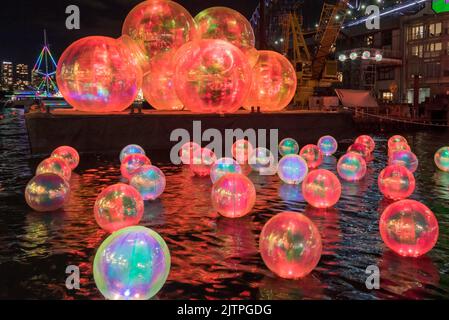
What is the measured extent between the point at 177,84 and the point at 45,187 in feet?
24.1

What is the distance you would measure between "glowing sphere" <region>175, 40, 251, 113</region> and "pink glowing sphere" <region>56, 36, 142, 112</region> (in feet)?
5.04

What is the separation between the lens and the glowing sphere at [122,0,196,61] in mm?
14797

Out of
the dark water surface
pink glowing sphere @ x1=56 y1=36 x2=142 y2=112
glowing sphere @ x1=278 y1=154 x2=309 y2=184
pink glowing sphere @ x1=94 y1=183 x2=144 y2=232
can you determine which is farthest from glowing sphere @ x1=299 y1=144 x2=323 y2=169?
pink glowing sphere @ x1=94 y1=183 x2=144 y2=232

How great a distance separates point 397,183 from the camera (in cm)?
841

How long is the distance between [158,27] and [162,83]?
2216 mm

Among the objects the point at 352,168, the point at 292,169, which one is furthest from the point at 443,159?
the point at 292,169

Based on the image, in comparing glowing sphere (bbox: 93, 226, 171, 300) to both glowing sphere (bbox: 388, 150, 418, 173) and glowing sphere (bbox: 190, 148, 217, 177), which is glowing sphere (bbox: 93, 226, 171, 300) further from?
glowing sphere (bbox: 388, 150, 418, 173)

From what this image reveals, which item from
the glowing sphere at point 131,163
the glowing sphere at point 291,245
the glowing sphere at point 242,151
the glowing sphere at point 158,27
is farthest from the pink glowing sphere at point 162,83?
the glowing sphere at point 291,245

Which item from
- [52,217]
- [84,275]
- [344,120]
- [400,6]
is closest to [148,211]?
[52,217]

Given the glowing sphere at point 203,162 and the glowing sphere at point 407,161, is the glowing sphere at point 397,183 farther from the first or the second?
the glowing sphere at point 203,162

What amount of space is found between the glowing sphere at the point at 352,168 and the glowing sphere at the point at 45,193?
611cm

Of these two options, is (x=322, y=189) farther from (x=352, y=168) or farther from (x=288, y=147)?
(x=288, y=147)
